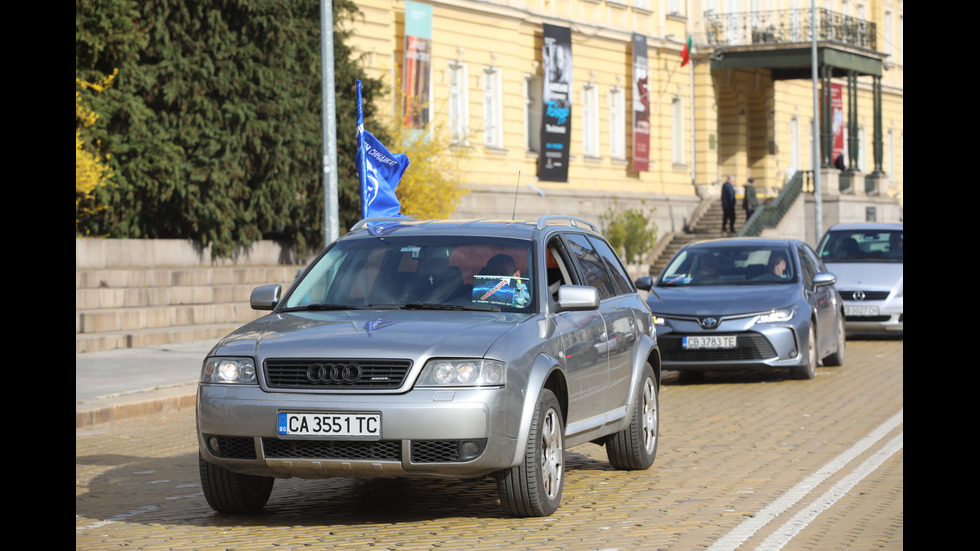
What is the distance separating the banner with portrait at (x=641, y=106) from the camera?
44.8 m

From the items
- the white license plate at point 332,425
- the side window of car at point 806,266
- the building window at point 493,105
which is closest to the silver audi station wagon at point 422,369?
the white license plate at point 332,425

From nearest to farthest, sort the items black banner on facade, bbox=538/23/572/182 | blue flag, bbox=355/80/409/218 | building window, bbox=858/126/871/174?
1. blue flag, bbox=355/80/409/218
2. black banner on facade, bbox=538/23/572/182
3. building window, bbox=858/126/871/174

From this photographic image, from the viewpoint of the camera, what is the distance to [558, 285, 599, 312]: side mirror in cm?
827

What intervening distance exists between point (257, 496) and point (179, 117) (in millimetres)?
17925

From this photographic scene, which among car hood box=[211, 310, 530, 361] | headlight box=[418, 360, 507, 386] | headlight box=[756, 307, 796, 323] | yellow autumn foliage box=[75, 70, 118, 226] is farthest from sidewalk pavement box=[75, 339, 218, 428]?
headlight box=[418, 360, 507, 386]

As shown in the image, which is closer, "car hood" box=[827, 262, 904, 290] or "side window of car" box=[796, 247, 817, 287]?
"side window of car" box=[796, 247, 817, 287]

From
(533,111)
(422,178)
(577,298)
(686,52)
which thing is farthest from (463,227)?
(686,52)

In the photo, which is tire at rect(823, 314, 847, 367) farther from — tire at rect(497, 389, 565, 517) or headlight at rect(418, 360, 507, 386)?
headlight at rect(418, 360, 507, 386)

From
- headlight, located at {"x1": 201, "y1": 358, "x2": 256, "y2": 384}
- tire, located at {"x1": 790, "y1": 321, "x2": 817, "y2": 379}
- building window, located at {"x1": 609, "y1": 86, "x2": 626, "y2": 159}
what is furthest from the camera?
building window, located at {"x1": 609, "y1": 86, "x2": 626, "y2": 159}

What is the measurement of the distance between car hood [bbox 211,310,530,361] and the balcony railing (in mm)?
42928

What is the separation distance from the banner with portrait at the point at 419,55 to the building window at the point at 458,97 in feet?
5.28

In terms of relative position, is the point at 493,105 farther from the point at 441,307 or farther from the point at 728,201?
the point at 441,307

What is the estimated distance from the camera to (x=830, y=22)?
5097 centimetres

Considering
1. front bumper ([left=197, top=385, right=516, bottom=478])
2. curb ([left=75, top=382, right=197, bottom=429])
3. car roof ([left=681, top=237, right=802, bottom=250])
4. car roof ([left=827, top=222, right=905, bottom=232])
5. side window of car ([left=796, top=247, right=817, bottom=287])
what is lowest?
curb ([left=75, top=382, right=197, bottom=429])
